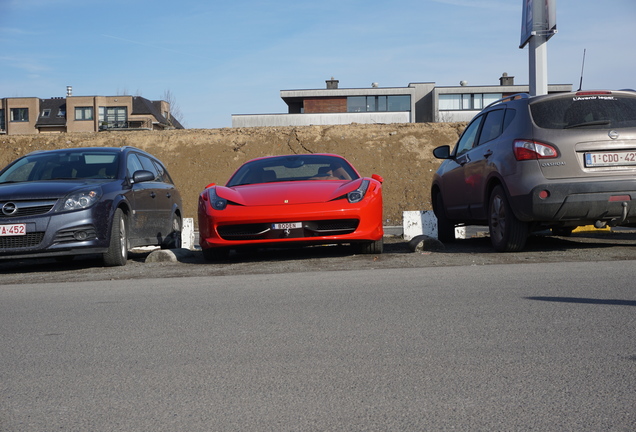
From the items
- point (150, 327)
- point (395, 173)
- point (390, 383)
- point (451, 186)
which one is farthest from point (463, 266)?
point (395, 173)

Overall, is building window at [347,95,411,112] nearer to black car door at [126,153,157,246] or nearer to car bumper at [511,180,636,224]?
black car door at [126,153,157,246]

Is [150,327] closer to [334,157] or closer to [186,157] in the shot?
[334,157]

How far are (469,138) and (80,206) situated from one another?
529cm

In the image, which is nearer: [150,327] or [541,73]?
[150,327]

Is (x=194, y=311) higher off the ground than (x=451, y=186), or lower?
lower

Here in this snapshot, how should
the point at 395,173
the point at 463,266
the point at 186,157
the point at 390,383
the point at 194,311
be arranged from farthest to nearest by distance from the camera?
1. the point at 186,157
2. the point at 395,173
3. the point at 463,266
4. the point at 194,311
5. the point at 390,383

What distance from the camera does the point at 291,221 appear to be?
8.94 m

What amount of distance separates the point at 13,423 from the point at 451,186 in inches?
333

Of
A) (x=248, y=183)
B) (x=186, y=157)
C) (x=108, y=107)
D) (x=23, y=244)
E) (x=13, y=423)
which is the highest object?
(x=108, y=107)

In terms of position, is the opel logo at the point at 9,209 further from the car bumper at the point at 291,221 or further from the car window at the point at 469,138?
the car window at the point at 469,138

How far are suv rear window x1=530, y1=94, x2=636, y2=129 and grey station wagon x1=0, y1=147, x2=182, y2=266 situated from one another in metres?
5.05

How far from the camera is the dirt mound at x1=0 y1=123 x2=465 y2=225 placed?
29.3 m

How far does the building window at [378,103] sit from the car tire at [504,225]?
170 ft

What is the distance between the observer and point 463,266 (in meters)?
8.25
